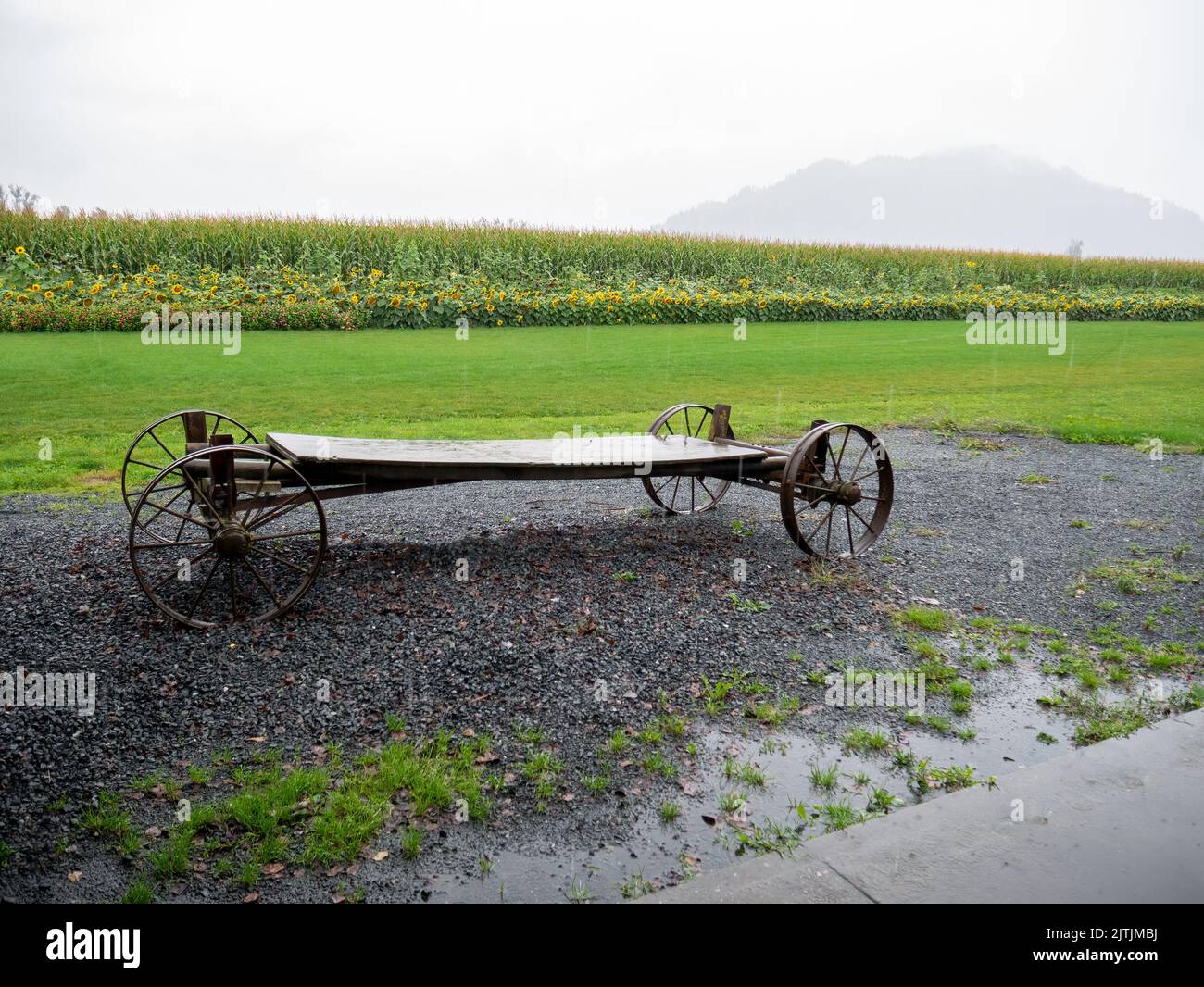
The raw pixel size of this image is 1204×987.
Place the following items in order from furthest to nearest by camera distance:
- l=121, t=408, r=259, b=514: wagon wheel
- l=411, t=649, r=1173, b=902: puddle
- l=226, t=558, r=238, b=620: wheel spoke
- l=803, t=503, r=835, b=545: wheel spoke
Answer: l=121, t=408, r=259, b=514: wagon wheel, l=803, t=503, r=835, b=545: wheel spoke, l=226, t=558, r=238, b=620: wheel spoke, l=411, t=649, r=1173, b=902: puddle

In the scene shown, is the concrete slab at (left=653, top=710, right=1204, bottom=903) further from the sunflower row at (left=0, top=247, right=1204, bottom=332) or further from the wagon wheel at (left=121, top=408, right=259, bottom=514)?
the sunflower row at (left=0, top=247, right=1204, bottom=332)

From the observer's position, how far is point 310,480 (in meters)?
4.95

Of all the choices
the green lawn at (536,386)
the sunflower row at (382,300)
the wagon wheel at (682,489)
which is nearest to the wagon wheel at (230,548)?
the wagon wheel at (682,489)

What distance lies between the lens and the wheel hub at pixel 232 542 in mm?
4484

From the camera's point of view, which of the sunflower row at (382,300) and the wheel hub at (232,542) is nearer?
the wheel hub at (232,542)

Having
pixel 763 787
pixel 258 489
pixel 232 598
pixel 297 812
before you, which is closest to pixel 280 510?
pixel 258 489

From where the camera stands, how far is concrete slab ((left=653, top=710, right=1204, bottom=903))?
8.33 ft

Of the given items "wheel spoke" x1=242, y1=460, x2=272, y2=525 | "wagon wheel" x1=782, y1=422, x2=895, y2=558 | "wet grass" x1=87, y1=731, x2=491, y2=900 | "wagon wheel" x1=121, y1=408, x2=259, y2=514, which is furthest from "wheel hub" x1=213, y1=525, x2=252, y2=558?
"wagon wheel" x1=782, y1=422, x2=895, y2=558

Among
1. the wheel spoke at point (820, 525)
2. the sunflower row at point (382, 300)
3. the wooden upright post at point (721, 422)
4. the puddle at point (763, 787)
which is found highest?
the sunflower row at point (382, 300)

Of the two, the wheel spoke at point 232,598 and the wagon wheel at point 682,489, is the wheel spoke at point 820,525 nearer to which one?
the wagon wheel at point 682,489

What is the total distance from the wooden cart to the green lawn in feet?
9.52

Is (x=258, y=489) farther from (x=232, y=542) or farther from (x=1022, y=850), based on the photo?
(x=1022, y=850)

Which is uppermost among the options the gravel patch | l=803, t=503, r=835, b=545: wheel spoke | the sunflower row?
the sunflower row

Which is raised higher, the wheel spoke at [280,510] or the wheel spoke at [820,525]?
the wheel spoke at [280,510]
